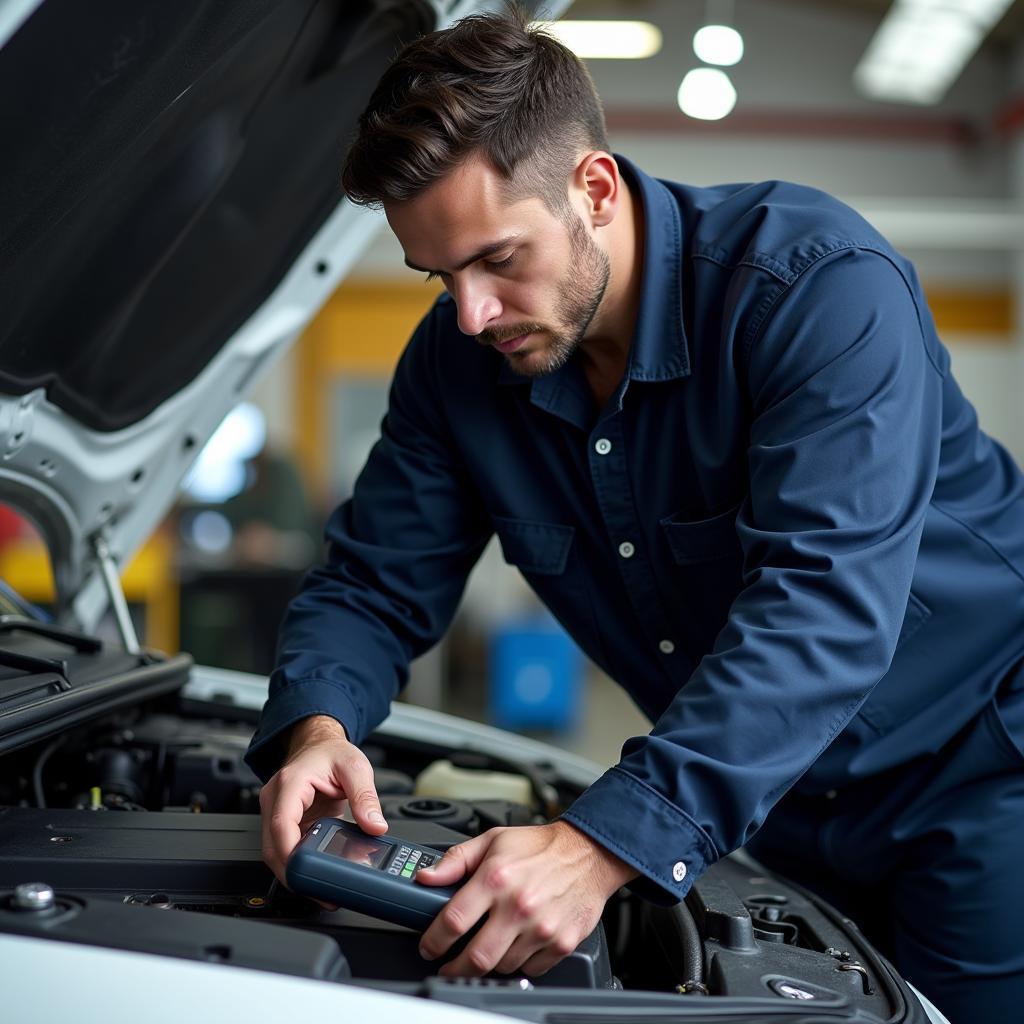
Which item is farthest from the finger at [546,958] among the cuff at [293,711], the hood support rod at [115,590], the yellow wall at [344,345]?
the yellow wall at [344,345]

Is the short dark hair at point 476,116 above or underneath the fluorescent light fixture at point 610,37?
underneath

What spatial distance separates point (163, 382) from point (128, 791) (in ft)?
1.90

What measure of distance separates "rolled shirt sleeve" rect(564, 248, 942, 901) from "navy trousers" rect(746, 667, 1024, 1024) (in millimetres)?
360

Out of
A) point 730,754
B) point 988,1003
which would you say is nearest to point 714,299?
point 730,754

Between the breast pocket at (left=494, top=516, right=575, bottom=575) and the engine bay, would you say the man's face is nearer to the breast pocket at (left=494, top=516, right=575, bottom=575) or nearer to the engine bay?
the breast pocket at (left=494, top=516, right=575, bottom=575)

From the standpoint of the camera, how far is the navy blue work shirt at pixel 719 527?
968 millimetres

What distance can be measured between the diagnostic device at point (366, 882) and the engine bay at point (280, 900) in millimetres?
39

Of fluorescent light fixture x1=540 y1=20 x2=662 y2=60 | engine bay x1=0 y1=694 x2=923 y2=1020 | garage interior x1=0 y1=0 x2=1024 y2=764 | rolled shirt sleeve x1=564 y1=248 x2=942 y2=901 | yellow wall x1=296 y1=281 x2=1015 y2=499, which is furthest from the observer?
yellow wall x1=296 y1=281 x2=1015 y2=499

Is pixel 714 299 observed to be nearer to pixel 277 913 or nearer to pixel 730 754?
pixel 730 754

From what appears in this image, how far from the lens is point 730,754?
942 millimetres

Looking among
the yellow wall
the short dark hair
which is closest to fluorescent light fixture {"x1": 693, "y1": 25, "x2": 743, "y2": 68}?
the short dark hair

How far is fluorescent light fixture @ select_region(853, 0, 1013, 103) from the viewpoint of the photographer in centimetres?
644

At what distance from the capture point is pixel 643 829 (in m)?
0.92

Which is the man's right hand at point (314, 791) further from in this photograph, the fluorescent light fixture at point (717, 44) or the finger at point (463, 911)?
the fluorescent light fixture at point (717, 44)
